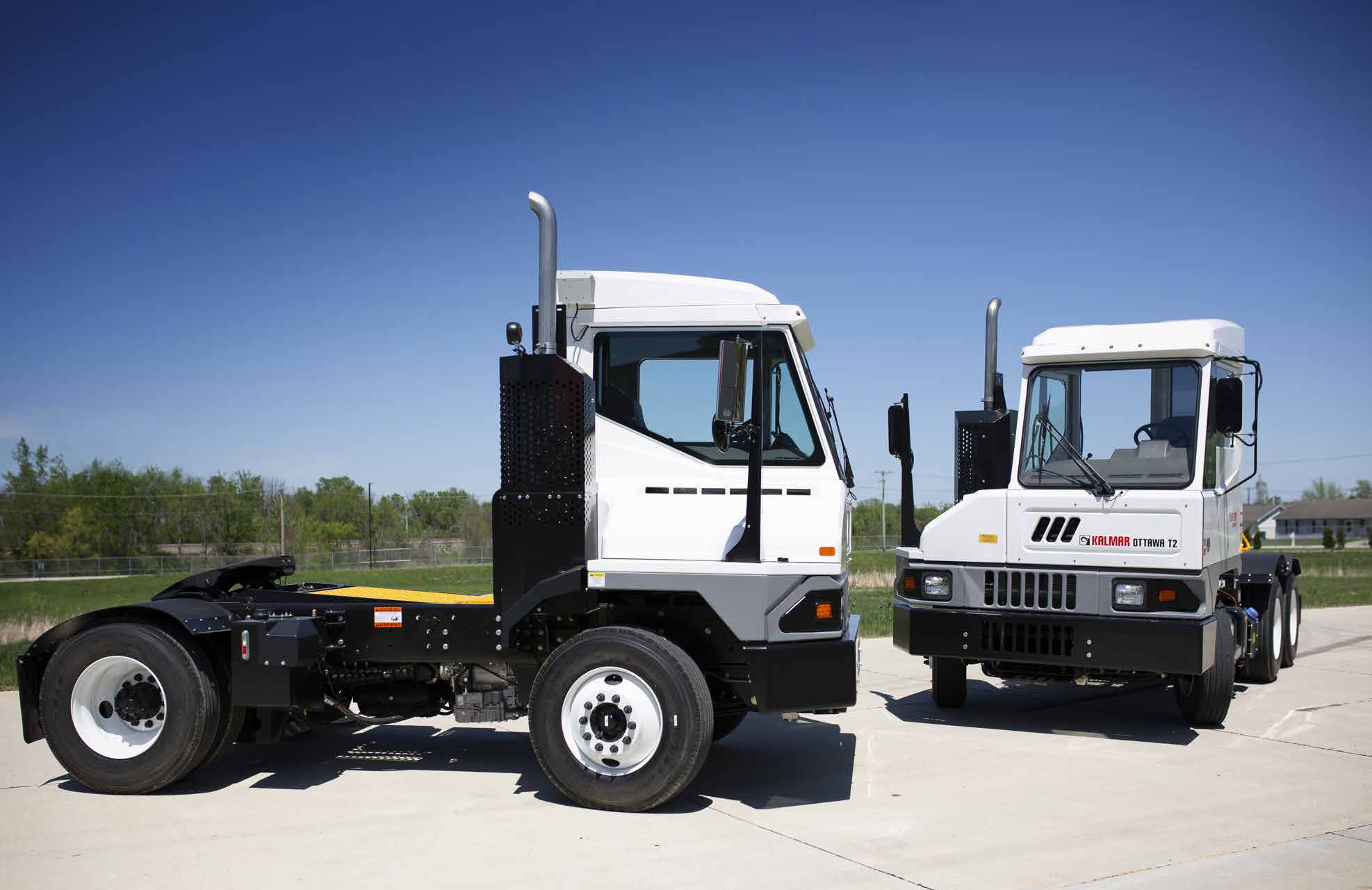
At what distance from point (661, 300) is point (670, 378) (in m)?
0.47

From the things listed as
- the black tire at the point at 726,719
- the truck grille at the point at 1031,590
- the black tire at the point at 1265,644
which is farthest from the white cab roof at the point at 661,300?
the black tire at the point at 1265,644

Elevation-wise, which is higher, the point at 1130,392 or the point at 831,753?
the point at 1130,392

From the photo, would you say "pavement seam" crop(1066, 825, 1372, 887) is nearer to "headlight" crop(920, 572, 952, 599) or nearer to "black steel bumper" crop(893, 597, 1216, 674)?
"black steel bumper" crop(893, 597, 1216, 674)

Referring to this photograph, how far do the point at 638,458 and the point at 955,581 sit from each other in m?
3.41

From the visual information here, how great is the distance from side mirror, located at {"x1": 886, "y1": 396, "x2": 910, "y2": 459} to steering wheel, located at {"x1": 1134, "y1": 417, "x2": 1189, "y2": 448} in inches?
81.6

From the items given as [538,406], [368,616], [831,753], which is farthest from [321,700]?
[831,753]

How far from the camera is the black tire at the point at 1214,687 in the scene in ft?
27.0

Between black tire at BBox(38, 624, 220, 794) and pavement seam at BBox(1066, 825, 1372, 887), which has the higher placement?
black tire at BBox(38, 624, 220, 794)

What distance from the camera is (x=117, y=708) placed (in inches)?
251

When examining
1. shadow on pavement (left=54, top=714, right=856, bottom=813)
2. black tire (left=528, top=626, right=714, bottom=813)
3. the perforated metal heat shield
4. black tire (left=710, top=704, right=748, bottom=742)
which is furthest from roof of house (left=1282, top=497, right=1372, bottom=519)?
the perforated metal heat shield

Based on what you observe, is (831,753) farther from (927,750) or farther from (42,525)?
(42,525)

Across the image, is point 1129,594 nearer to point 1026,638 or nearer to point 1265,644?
point 1026,638

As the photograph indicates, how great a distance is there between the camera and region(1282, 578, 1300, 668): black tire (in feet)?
38.8

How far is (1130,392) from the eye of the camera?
8.63 meters
